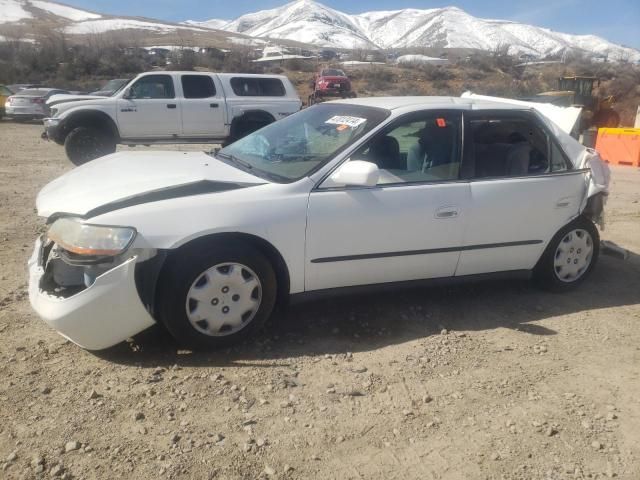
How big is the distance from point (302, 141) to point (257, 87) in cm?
919

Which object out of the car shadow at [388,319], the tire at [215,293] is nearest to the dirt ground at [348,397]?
the car shadow at [388,319]

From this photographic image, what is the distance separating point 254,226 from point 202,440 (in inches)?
48.1

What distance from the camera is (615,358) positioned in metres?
3.62

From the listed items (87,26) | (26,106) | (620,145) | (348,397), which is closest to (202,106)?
(620,145)

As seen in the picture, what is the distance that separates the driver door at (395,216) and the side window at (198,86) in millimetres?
8984

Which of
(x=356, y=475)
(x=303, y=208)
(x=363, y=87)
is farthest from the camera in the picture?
(x=363, y=87)

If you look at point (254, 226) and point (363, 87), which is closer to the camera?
point (254, 226)

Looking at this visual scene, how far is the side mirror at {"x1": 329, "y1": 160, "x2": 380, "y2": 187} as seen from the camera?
11.1 feet

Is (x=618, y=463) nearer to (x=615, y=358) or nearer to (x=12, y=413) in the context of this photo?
(x=615, y=358)

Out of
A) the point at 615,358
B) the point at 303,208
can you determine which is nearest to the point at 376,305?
the point at 303,208

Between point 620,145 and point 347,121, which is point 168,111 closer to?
point 347,121

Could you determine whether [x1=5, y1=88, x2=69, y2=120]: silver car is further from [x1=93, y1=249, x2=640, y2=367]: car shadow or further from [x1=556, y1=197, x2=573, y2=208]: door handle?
[x1=556, y1=197, x2=573, y2=208]: door handle

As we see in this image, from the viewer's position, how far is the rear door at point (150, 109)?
11.4 meters

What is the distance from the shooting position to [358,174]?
3.39 m
